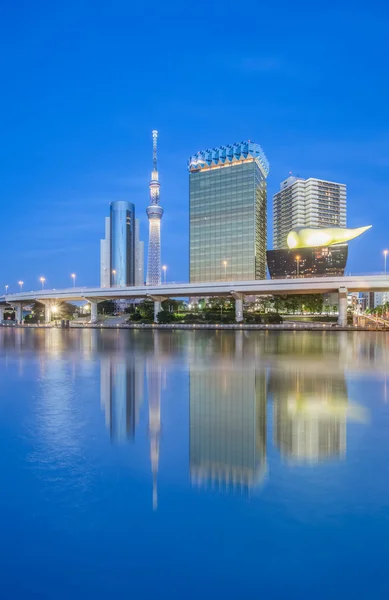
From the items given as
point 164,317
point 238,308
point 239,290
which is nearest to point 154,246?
point 164,317

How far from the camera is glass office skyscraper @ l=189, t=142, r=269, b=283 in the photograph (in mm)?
118750

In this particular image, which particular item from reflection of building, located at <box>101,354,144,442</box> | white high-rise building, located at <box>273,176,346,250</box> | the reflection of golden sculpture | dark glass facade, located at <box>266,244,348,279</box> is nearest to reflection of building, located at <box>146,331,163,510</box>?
reflection of building, located at <box>101,354,144,442</box>

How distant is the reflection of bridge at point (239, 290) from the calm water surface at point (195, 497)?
4433cm

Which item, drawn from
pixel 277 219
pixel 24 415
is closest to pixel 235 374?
pixel 24 415

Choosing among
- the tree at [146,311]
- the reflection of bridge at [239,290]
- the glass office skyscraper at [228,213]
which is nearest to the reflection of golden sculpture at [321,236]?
the reflection of bridge at [239,290]

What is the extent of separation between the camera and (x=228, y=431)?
23.0 ft

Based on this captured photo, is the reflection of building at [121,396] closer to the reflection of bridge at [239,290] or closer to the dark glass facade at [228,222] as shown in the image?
the reflection of bridge at [239,290]

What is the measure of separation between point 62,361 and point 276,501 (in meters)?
14.9

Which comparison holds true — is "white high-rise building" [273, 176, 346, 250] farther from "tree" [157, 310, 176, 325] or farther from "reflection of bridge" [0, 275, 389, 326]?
"tree" [157, 310, 176, 325]

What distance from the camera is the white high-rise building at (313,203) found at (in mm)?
156250

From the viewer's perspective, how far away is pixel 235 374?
13.2m

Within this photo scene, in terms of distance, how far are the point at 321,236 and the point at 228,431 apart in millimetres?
71540

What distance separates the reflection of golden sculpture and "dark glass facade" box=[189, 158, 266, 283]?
39.7 metres

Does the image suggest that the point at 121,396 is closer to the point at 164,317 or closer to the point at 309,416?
the point at 309,416
